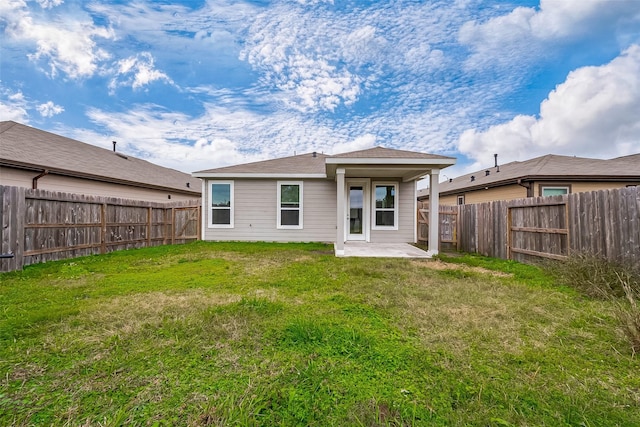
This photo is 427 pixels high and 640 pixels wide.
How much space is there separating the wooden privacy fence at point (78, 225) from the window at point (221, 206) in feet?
2.29

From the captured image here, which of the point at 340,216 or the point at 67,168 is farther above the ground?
the point at 67,168

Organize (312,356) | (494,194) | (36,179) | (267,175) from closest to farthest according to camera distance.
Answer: (312,356)
(36,179)
(267,175)
(494,194)

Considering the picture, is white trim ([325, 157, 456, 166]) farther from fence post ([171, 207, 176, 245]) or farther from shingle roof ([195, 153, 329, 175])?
fence post ([171, 207, 176, 245])

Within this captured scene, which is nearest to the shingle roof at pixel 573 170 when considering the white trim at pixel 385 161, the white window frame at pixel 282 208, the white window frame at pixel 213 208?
the white trim at pixel 385 161

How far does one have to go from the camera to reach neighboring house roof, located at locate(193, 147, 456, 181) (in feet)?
24.8

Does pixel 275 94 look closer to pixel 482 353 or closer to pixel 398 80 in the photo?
pixel 398 80

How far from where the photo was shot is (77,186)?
410 inches

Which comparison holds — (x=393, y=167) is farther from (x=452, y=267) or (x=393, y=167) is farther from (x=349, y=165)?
(x=452, y=267)

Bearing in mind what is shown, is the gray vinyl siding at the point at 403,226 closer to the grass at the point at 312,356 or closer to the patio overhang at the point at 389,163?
the patio overhang at the point at 389,163

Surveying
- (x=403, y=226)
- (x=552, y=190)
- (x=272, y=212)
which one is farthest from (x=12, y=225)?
(x=552, y=190)

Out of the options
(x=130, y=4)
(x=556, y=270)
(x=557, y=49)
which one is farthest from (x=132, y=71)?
(x=557, y=49)

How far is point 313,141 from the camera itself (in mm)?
15328

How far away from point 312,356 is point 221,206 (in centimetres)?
925

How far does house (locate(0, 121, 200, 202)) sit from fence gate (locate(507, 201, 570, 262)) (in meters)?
14.3
